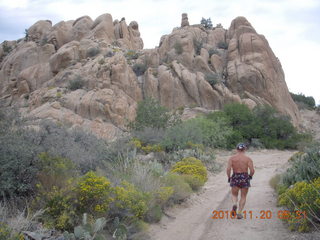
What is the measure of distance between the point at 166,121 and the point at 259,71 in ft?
67.6

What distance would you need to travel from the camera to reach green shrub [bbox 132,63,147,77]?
42438 mm

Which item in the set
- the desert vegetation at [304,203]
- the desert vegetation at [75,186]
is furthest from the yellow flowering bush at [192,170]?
the desert vegetation at [304,203]

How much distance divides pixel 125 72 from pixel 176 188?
29331mm

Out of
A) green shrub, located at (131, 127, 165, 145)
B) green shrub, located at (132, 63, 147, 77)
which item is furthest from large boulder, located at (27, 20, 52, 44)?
green shrub, located at (131, 127, 165, 145)

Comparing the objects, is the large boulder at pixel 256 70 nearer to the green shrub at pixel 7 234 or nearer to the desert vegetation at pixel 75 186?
the desert vegetation at pixel 75 186

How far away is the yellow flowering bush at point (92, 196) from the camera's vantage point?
7270 mm

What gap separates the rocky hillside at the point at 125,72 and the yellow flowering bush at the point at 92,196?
77.7ft

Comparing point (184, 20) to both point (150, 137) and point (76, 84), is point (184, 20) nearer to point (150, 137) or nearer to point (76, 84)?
point (76, 84)

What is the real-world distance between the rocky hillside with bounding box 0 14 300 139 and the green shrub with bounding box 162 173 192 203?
2032 centimetres

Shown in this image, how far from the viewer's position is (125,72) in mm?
38781

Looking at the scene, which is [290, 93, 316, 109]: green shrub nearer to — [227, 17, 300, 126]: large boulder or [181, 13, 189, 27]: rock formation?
[227, 17, 300, 126]: large boulder

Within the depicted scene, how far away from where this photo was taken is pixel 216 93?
39.1 metres

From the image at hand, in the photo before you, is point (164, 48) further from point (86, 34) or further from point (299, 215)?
point (299, 215)

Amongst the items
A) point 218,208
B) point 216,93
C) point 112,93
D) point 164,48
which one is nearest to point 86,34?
point 164,48
